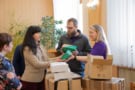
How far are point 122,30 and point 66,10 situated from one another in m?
2.32

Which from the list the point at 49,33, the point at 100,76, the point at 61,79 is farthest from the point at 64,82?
the point at 49,33

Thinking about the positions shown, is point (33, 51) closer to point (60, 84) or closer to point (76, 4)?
point (60, 84)

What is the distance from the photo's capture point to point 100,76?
267 centimetres

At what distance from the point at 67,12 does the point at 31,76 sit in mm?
3405

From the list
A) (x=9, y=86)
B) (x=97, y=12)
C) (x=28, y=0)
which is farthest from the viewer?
(x=28, y=0)

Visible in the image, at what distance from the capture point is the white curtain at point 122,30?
12.9 ft

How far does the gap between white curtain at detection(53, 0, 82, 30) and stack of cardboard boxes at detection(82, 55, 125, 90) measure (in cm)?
302

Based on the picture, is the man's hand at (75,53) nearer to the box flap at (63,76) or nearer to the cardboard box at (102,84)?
the box flap at (63,76)

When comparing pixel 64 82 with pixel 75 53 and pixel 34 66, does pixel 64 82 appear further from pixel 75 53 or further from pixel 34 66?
pixel 75 53

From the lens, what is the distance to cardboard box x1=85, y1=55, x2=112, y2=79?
103 inches

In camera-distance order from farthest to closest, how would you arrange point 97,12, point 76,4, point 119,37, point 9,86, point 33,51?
point 76,4 → point 97,12 → point 119,37 → point 33,51 → point 9,86

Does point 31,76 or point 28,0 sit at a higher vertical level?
point 28,0

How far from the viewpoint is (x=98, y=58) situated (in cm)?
262

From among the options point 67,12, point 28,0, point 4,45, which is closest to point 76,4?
point 67,12
